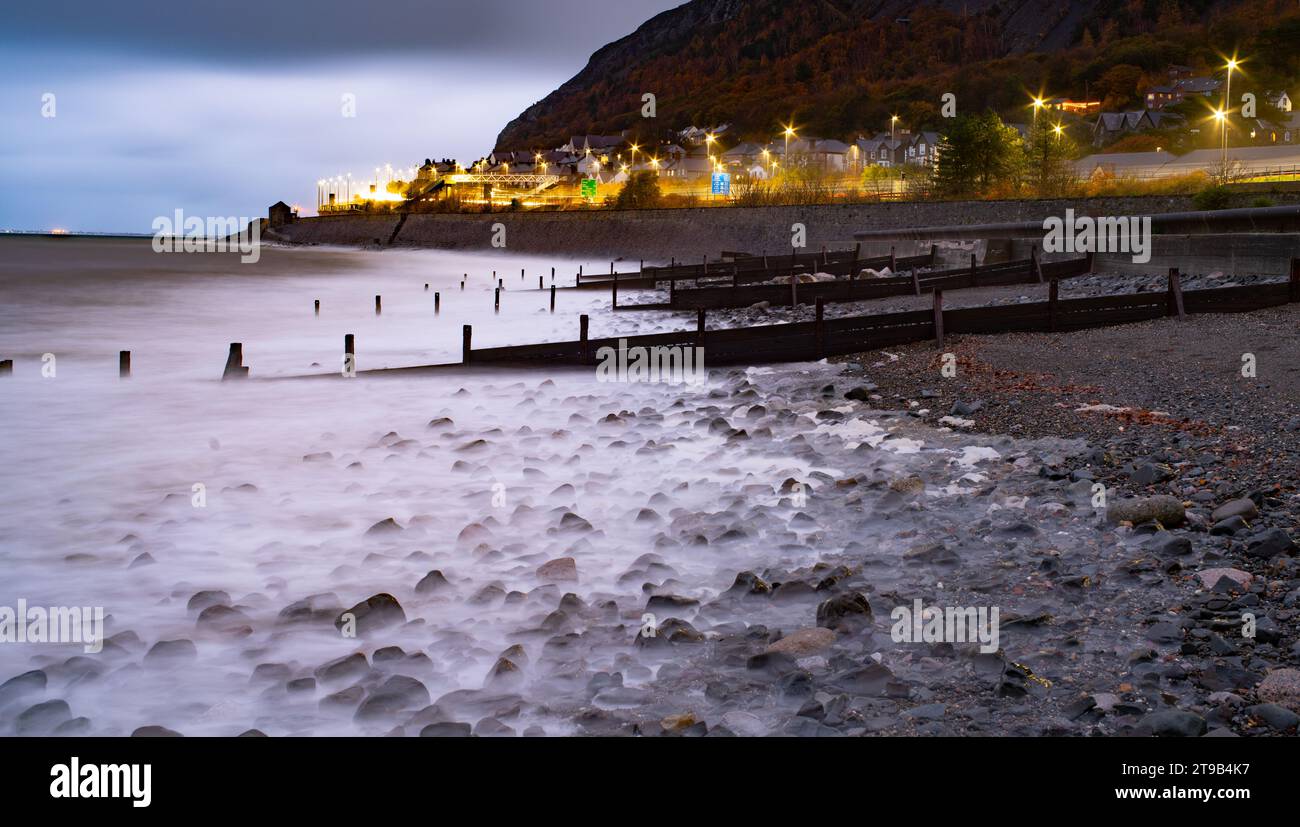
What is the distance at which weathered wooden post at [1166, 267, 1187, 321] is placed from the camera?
1983 centimetres

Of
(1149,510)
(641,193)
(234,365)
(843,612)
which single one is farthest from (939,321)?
(641,193)

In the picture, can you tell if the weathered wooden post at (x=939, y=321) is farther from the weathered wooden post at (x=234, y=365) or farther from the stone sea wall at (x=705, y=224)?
the stone sea wall at (x=705, y=224)

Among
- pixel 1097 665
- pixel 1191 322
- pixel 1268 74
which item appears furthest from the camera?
pixel 1268 74

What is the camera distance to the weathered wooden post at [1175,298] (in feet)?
65.1

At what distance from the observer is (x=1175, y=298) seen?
65.5ft

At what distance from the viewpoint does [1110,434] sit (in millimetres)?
11695

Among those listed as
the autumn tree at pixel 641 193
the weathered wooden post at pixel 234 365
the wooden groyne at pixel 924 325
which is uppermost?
the autumn tree at pixel 641 193

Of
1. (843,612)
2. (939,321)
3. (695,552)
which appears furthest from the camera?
(939,321)

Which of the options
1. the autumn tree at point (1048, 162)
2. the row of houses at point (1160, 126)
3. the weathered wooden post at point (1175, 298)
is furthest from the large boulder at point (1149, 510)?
the row of houses at point (1160, 126)

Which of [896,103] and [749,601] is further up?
[896,103]

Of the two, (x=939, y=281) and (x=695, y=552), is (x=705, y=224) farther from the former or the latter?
(x=695, y=552)
